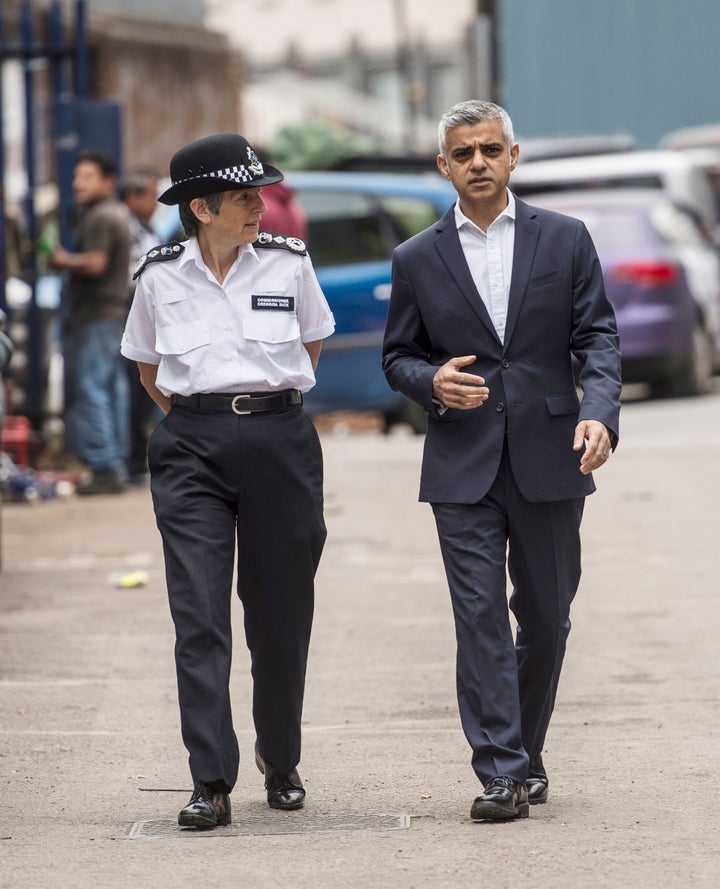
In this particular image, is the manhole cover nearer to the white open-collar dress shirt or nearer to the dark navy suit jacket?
the dark navy suit jacket

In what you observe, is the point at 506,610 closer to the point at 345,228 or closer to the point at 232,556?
the point at 232,556

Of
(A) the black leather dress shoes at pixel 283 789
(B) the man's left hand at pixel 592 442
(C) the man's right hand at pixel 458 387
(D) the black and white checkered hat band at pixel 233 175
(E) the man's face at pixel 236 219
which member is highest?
(D) the black and white checkered hat band at pixel 233 175

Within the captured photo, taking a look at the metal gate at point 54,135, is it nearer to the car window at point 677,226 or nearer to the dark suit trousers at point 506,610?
the car window at point 677,226

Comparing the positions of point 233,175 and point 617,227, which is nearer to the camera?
point 233,175

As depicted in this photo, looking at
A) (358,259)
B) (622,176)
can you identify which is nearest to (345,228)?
(358,259)

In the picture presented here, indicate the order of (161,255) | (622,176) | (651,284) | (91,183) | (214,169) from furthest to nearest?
(622,176) < (651,284) < (91,183) < (161,255) < (214,169)

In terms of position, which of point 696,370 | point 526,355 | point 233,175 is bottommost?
point 696,370

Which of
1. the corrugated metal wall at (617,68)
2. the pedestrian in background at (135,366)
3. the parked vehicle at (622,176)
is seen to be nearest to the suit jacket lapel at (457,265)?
the pedestrian in background at (135,366)

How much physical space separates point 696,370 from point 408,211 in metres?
4.10

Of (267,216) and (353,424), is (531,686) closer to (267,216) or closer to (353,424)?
(267,216)

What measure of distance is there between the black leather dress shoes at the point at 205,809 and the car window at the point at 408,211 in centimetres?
1038

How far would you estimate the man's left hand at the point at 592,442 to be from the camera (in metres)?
5.55

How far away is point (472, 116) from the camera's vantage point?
5.73m

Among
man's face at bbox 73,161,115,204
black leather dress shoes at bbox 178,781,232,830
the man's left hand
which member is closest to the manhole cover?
black leather dress shoes at bbox 178,781,232,830
